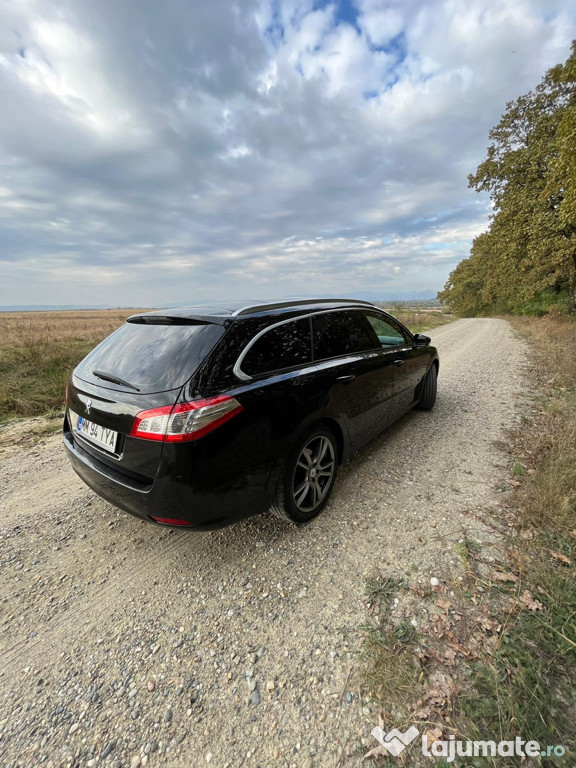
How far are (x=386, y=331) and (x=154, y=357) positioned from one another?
2902 millimetres

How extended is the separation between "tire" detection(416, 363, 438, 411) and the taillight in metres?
3.77

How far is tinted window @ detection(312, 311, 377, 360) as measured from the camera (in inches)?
109

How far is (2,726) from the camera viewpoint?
1.40 meters

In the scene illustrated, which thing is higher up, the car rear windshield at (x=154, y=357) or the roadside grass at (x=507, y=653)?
the car rear windshield at (x=154, y=357)

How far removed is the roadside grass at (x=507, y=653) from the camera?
1282mm

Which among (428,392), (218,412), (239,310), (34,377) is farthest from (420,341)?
(34,377)

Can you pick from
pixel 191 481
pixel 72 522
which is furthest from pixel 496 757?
pixel 72 522

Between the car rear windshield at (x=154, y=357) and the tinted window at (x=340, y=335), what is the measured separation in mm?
979

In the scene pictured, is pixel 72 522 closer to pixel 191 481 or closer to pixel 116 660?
pixel 116 660

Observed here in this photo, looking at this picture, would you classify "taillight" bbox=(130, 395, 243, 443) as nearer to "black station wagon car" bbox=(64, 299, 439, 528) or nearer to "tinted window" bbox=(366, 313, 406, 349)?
"black station wagon car" bbox=(64, 299, 439, 528)

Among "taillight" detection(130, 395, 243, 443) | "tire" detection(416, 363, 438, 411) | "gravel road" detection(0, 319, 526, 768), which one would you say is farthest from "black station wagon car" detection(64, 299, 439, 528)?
"tire" detection(416, 363, 438, 411)

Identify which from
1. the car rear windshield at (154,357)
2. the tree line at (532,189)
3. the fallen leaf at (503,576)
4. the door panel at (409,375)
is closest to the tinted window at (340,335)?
the door panel at (409,375)

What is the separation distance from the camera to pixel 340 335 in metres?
3.02

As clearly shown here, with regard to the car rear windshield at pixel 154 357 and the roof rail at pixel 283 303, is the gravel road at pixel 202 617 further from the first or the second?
the roof rail at pixel 283 303
